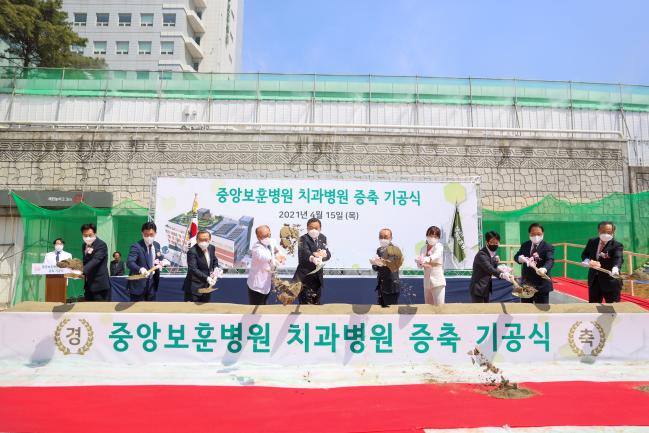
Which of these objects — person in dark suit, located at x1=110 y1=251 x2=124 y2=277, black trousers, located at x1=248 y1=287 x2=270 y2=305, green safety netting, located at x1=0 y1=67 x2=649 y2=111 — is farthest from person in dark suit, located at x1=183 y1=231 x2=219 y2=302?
green safety netting, located at x1=0 y1=67 x2=649 y2=111

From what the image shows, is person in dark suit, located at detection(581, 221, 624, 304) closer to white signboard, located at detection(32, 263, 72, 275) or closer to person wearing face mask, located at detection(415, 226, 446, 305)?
person wearing face mask, located at detection(415, 226, 446, 305)

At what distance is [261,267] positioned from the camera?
5.60 metres

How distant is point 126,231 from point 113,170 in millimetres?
1762

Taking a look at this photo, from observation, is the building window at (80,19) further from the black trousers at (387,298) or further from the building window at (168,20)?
the black trousers at (387,298)

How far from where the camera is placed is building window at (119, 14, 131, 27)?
38809 mm

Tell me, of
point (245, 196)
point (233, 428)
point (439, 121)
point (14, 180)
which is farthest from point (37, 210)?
point (439, 121)

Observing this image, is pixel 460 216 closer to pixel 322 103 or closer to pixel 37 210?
pixel 322 103

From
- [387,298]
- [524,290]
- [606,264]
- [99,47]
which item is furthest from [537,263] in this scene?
[99,47]

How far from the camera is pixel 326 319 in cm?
511

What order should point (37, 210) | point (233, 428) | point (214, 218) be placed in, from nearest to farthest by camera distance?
point (233, 428), point (214, 218), point (37, 210)

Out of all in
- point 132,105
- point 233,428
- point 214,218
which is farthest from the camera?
point 132,105

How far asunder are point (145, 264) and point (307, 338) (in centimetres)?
243

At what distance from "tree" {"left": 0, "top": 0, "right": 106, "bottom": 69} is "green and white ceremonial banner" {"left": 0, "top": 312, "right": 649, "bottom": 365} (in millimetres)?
21394

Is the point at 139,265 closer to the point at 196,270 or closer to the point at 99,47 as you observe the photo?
the point at 196,270
